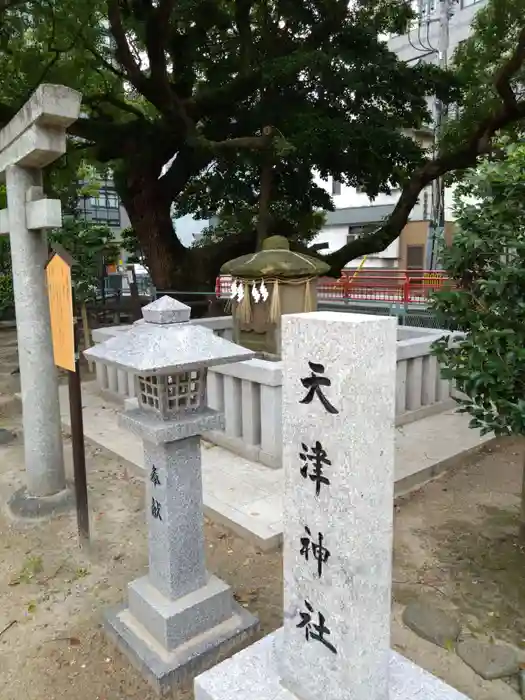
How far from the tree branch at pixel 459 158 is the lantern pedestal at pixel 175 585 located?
8.53m

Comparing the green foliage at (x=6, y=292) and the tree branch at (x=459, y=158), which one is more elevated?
the tree branch at (x=459, y=158)

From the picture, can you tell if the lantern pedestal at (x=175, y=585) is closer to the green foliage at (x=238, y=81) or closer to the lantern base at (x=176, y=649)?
the lantern base at (x=176, y=649)

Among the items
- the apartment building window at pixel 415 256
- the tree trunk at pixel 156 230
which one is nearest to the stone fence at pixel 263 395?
the tree trunk at pixel 156 230

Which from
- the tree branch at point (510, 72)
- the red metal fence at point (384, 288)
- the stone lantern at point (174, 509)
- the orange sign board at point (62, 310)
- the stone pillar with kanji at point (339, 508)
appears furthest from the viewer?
the red metal fence at point (384, 288)

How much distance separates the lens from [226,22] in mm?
10477

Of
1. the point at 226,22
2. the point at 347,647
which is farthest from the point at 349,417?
the point at 226,22

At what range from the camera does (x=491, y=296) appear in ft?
10.8

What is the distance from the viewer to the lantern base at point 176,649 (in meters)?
2.66

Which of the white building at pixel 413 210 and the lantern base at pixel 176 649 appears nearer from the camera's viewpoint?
the lantern base at pixel 176 649

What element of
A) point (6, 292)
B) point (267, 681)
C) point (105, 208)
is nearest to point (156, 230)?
point (6, 292)

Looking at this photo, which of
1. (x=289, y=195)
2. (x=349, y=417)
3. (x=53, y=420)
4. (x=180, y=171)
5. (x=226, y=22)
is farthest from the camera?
(x=289, y=195)

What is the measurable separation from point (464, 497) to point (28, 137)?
4542 millimetres

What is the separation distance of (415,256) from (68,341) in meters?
22.4

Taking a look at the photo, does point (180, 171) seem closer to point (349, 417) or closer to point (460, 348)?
point (460, 348)
